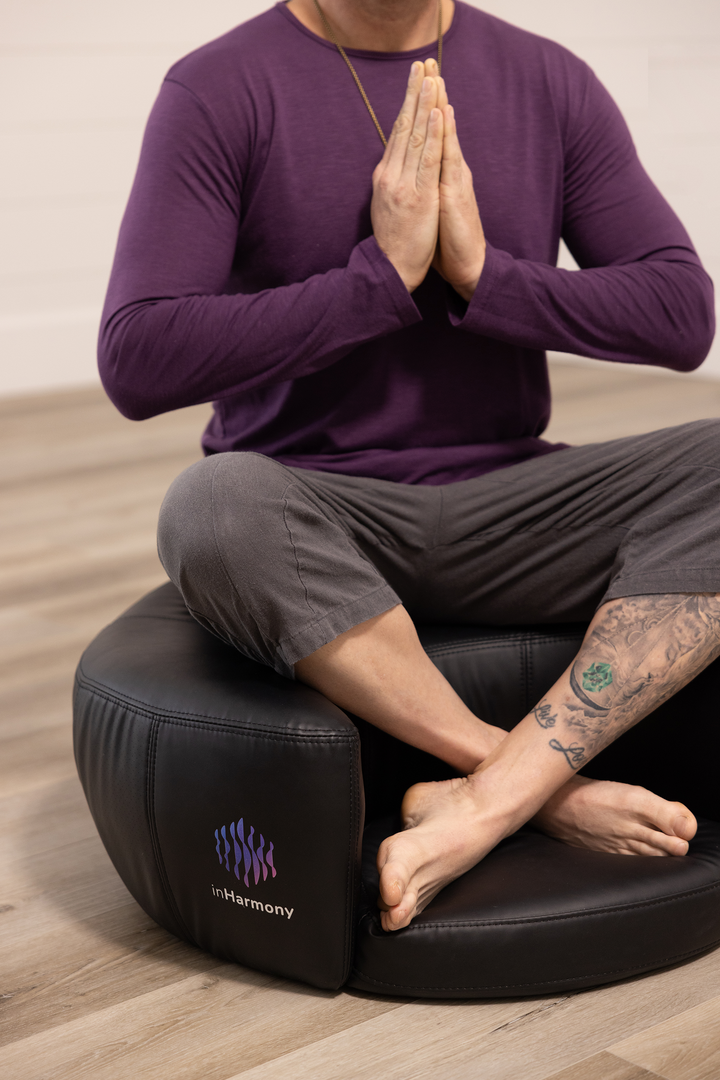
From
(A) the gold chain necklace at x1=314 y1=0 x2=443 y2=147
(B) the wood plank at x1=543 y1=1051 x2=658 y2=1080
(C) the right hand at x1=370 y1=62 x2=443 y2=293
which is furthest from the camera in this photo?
(A) the gold chain necklace at x1=314 y1=0 x2=443 y2=147

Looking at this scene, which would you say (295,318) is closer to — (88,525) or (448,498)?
(448,498)

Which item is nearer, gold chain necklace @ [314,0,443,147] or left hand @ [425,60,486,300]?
left hand @ [425,60,486,300]

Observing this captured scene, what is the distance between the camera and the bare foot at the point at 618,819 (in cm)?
121

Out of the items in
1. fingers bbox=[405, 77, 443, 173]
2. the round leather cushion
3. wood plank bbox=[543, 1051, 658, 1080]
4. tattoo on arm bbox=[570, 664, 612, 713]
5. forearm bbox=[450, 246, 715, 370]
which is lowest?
wood plank bbox=[543, 1051, 658, 1080]

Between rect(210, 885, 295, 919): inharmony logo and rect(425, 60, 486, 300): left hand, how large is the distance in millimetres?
706

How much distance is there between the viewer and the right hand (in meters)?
1.30

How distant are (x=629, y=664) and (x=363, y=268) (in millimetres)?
524

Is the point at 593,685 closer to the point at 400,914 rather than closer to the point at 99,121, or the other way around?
the point at 400,914

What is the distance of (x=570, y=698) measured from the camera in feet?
3.87

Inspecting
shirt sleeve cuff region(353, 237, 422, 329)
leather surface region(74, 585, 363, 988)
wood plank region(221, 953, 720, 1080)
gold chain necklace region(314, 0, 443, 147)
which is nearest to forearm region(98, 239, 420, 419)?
shirt sleeve cuff region(353, 237, 422, 329)

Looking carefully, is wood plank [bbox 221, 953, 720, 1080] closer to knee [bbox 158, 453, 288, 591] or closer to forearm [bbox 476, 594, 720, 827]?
forearm [bbox 476, 594, 720, 827]

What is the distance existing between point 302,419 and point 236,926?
2.01 feet

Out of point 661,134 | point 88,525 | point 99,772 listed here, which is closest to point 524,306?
point 99,772

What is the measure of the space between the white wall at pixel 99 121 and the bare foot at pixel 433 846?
3.57 m
